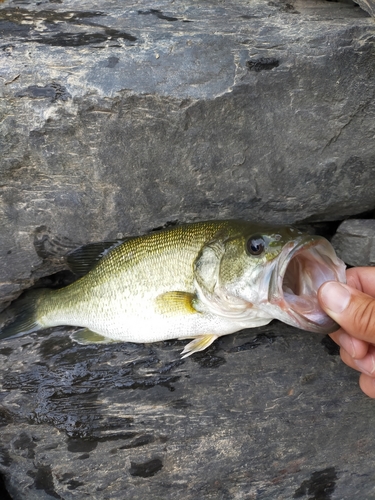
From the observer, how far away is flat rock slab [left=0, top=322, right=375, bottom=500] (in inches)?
123

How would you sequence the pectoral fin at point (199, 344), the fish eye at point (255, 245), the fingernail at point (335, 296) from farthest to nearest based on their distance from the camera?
the pectoral fin at point (199, 344) < the fish eye at point (255, 245) < the fingernail at point (335, 296)

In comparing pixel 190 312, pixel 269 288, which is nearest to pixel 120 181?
pixel 190 312

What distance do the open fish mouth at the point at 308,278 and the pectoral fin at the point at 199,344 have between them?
632mm

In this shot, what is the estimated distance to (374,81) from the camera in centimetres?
296

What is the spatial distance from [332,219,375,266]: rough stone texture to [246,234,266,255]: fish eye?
1.05 meters

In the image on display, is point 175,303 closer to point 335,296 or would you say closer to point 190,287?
point 190,287

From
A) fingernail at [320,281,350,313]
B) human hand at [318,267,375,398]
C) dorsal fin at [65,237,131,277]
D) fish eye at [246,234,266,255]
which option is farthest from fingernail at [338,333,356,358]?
dorsal fin at [65,237,131,277]

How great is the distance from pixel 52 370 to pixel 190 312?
1041mm

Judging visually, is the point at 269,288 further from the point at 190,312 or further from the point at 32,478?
the point at 32,478

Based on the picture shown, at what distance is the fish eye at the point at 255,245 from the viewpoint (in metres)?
2.61

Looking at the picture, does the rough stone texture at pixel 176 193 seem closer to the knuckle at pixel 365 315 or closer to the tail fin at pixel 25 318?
the tail fin at pixel 25 318

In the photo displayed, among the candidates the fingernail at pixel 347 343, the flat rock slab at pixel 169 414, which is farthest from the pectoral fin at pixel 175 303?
the fingernail at pixel 347 343

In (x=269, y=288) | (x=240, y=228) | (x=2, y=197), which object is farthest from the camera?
(x=2, y=197)

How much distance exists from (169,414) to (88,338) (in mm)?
748
